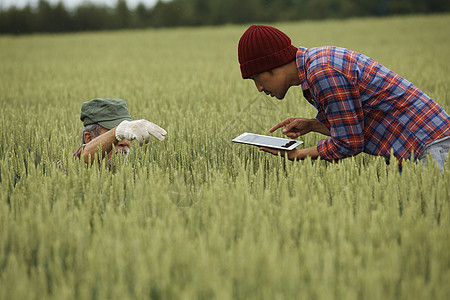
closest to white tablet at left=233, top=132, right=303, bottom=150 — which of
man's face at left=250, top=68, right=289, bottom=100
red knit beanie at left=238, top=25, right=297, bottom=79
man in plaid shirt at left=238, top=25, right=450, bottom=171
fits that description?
man in plaid shirt at left=238, top=25, right=450, bottom=171

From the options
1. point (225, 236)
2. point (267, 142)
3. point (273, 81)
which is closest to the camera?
point (225, 236)

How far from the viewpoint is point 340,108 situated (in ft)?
6.97

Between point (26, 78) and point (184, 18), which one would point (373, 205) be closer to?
point (26, 78)

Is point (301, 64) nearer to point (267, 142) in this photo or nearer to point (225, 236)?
point (267, 142)

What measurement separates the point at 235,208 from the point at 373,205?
57cm

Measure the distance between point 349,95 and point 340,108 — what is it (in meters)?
0.08

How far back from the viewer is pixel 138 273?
1.30 meters

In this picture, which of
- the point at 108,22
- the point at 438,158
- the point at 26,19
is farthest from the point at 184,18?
the point at 438,158

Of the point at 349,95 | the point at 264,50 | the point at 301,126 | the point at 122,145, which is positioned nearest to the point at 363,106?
the point at 349,95

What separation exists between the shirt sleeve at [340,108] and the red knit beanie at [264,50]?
0.63 ft

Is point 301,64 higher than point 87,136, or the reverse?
point 301,64

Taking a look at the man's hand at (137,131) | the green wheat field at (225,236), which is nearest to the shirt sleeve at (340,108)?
the green wheat field at (225,236)

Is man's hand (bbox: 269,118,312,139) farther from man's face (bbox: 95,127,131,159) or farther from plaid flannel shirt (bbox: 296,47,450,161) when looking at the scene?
man's face (bbox: 95,127,131,159)

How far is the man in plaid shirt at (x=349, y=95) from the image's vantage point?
2.13 metres
